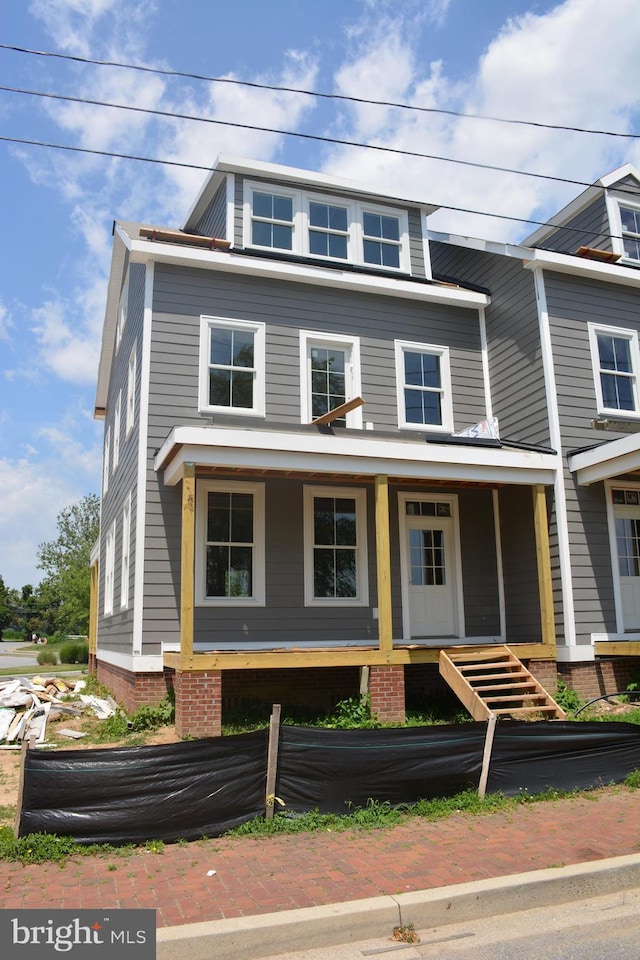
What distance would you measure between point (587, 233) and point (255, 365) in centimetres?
707

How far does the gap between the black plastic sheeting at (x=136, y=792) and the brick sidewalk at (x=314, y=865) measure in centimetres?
21

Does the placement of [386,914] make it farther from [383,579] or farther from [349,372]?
[349,372]

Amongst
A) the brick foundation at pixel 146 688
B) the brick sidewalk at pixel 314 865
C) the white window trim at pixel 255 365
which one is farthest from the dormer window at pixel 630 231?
the brick foundation at pixel 146 688

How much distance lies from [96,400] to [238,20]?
48.3ft

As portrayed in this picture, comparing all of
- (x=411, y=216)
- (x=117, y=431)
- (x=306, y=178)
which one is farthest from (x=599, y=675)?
(x=117, y=431)

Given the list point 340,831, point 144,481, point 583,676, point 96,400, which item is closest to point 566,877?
point 340,831

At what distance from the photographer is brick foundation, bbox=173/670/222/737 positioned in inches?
376

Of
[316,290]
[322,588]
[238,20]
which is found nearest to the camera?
[238,20]

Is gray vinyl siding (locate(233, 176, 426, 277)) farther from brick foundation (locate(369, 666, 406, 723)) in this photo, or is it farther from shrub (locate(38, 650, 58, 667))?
shrub (locate(38, 650, 58, 667))

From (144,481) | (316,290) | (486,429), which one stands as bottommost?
(144,481)

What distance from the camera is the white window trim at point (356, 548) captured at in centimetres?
1260

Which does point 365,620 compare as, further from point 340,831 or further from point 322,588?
point 340,831

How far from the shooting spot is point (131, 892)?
512 centimetres

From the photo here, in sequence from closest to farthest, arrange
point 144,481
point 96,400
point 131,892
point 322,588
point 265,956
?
point 265,956 → point 131,892 → point 144,481 → point 322,588 → point 96,400
